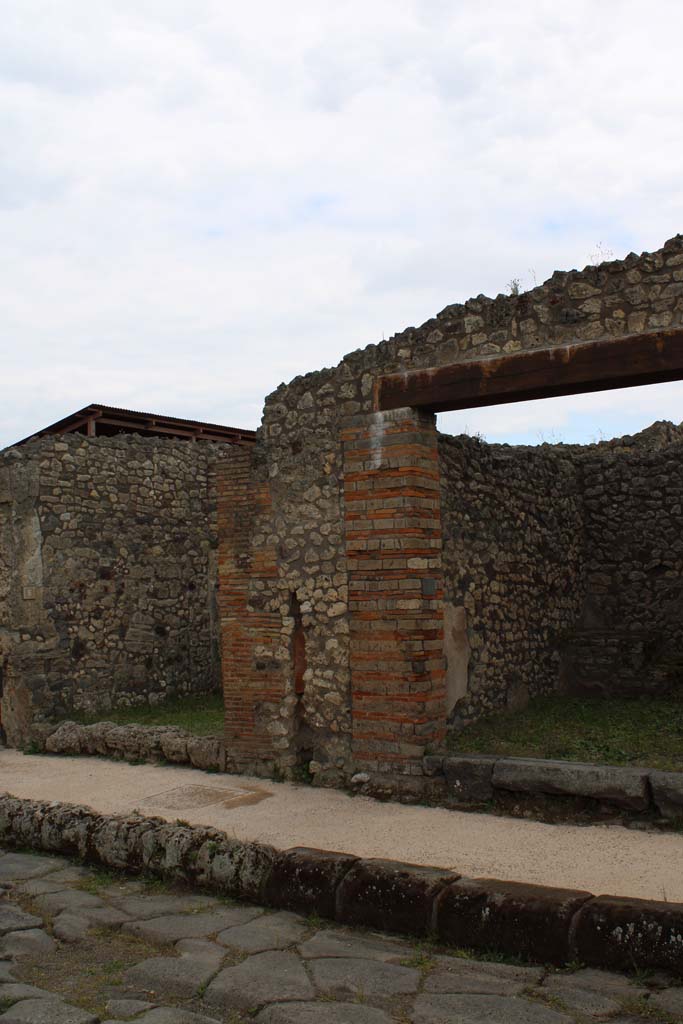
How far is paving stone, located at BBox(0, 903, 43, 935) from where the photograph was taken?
4455 mm

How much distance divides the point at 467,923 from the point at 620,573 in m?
6.82

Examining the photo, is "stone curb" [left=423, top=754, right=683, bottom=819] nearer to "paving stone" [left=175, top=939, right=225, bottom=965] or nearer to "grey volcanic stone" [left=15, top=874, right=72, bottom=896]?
"paving stone" [left=175, top=939, right=225, bottom=965]

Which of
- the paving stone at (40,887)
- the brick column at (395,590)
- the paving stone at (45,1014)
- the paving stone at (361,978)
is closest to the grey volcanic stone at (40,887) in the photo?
the paving stone at (40,887)

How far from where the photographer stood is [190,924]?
4445 mm

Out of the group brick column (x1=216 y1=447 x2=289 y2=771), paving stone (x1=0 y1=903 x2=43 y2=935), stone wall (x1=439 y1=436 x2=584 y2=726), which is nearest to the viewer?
paving stone (x1=0 y1=903 x2=43 y2=935)

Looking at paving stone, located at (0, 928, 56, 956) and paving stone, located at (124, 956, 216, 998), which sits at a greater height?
paving stone, located at (124, 956, 216, 998)

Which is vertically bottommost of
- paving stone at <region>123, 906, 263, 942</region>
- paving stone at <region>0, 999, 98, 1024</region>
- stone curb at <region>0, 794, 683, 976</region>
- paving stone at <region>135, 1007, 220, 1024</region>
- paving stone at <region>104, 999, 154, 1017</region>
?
paving stone at <region>123, 906, 263, 942</region>

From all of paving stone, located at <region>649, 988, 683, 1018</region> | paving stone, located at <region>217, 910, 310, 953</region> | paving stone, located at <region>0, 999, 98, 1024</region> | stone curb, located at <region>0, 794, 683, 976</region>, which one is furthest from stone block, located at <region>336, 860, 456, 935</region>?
paving stone, located at <region>0, 999, 98, 1024</region>

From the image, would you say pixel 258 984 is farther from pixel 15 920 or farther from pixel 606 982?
pixel 15 920

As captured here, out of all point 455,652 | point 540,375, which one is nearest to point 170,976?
point 455,652

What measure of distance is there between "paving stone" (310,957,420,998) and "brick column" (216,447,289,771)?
11.0 ft

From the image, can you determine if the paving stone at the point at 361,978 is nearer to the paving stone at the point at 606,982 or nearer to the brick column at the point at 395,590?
the paving stone at the point at 606,982

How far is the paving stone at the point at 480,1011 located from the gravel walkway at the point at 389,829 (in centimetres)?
122

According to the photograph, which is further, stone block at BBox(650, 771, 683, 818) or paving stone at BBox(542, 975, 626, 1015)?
stone block at BBox(650, 771, 683, 818)
